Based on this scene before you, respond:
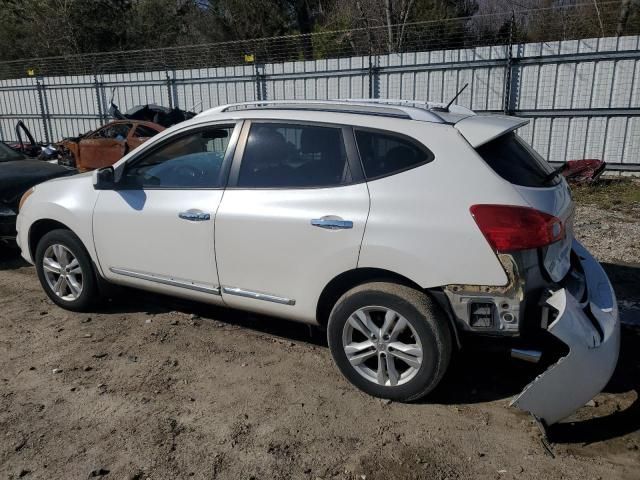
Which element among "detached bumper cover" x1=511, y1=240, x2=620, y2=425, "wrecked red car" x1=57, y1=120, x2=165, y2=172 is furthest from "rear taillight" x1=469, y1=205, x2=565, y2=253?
"wrecked red car" x1=57, y1=120, x2=165, y2=172

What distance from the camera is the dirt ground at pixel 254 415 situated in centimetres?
271

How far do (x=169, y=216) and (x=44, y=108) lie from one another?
16.5 m

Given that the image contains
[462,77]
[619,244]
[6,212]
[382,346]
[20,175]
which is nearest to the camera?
[382,346]

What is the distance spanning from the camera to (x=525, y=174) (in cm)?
305

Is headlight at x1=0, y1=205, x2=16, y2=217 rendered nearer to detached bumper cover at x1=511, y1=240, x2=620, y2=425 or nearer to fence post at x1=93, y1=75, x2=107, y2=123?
detached bumper cover at x1=511, y1=240, x2=620, y2=425

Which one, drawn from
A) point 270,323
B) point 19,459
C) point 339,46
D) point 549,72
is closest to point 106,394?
point 19,459

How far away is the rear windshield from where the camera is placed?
2.97m

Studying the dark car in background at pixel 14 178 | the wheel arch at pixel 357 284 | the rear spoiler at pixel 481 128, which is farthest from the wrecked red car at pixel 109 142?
the rear spoiler at pixel 481 128

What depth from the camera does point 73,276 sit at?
4.52 m

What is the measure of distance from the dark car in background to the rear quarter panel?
4.69 metres

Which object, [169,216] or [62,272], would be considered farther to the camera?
[62,272]

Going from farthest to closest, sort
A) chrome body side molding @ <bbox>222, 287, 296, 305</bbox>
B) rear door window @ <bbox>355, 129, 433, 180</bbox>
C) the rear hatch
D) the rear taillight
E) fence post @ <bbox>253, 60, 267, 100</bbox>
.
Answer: fence post @ <bbox>253, 60, 267, 100</bbox>
chrome body side molding @ <bbox>222, 287, 296, 305</bbox>
rear door window @ <bbox>355, 129, 433, 180</bbox>
the rear hatch
the rear taillight

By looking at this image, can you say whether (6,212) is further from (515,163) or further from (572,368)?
(572,368)

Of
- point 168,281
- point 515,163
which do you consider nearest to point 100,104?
→ point 168,281
